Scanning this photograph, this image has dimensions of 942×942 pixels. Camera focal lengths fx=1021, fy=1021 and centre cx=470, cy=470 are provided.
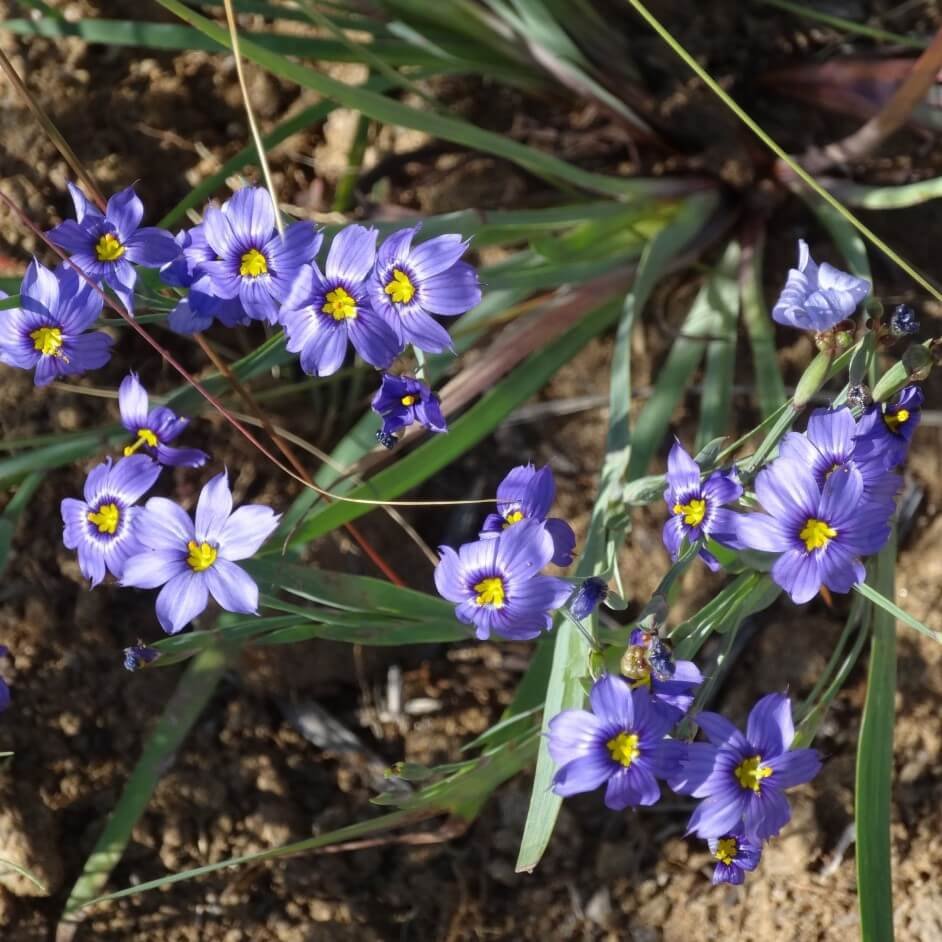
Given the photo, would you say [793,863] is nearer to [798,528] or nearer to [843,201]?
[798,528]

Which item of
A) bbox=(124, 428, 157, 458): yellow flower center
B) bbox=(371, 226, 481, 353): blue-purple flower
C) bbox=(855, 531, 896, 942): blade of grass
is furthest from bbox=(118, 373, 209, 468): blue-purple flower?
bbox=(855, 531, 896, 942): blade of grass

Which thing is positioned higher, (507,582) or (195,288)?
(195,288)

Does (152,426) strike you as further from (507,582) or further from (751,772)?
(751,772)

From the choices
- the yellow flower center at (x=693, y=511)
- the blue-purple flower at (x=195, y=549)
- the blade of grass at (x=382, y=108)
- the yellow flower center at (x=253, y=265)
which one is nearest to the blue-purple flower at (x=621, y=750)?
the yellow flower center at (x=693, y=511)

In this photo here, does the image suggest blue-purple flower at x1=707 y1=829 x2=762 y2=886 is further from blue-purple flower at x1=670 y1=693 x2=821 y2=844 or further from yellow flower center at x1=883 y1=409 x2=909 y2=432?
yellow flower center at x1=883 y1=409 x2=909 y2=432

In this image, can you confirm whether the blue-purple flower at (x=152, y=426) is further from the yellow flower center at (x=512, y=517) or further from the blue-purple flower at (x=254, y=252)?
the yellow flower center at (x=512, y=517)

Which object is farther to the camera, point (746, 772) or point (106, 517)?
point (106, 517)

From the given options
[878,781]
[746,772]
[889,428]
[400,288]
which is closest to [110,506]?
[400,288]

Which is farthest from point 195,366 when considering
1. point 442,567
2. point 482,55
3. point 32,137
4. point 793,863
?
point 793,863
